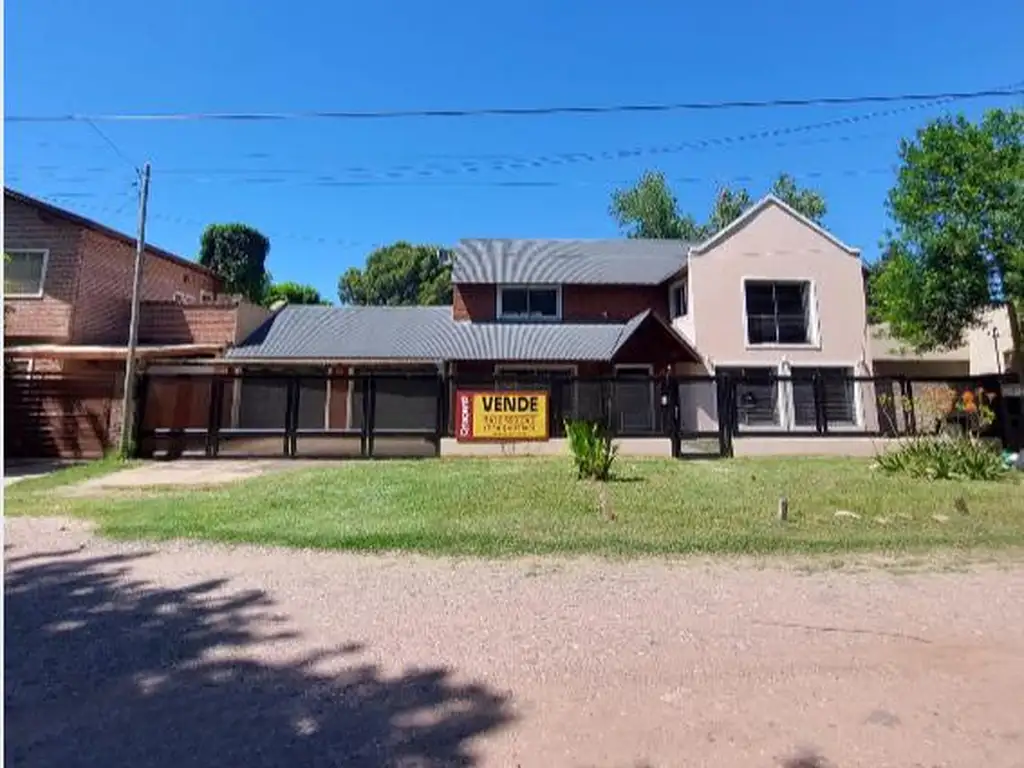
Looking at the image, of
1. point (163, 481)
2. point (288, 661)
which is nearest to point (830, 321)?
point (163, 481)

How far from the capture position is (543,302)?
76.4ft

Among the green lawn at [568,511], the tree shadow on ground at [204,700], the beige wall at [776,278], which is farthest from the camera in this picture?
the beige wall at [776,278]

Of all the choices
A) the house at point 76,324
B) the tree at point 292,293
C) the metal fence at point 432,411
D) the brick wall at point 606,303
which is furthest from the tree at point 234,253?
the metal fence at point 432,411

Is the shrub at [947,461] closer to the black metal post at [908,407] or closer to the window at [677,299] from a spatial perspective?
the black metal post at [908,407]

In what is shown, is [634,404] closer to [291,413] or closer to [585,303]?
[291,413]

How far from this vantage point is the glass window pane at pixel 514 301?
23.2m

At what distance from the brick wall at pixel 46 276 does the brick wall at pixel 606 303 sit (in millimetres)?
15409

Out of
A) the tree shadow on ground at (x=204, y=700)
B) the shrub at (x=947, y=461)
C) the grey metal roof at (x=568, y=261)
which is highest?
the grey metal roof at (x=568, y=261)

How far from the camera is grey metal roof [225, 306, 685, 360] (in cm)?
2000

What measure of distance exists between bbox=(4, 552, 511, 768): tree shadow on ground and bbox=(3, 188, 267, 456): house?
42.1ft

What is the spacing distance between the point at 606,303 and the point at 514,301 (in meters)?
3.40

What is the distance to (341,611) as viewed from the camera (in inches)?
185

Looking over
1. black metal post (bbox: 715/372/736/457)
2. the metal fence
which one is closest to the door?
the metal fence

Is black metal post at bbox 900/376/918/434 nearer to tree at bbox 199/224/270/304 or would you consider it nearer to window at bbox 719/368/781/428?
window at bbox 719/368/781/428
